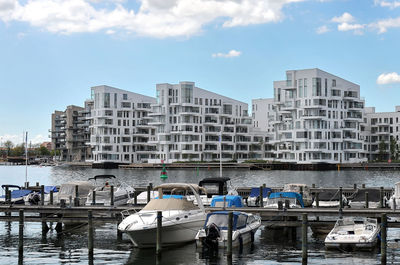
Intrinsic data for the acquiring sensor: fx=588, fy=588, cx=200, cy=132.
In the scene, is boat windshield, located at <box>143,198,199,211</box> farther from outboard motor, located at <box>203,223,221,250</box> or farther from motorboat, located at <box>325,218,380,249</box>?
motorboat, located at <box>325,218,380,249</box>

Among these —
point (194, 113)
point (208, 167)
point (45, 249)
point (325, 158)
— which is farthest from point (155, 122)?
point (45, 249)

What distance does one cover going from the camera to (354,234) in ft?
104

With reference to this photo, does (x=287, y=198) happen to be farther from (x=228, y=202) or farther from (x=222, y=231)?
(x=222, y=231)

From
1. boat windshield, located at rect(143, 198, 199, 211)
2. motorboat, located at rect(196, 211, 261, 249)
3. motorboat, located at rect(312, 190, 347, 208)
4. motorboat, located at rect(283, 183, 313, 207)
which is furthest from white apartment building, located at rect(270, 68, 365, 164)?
boat windshield, located at rect(143, 198, 199, 211)

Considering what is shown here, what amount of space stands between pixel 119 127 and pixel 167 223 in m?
165

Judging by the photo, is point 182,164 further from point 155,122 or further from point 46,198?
point 46,198

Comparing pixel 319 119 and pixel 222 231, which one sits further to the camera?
pixel 319 119

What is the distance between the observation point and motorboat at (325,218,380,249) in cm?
3088

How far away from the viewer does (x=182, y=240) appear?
106ft

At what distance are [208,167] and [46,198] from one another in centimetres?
11892

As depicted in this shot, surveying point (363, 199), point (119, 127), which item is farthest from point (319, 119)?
point (363, 199)

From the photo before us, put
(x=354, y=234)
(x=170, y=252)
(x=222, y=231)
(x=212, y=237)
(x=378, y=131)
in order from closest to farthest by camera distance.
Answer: (x=212, y=237)
(x=222, y=231)
(x=170, y=252)
(x=354, y=234)
(x=378, y=131)

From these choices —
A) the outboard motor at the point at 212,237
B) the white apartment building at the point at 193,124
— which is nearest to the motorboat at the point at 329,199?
the outboard motor at the point at 212,237

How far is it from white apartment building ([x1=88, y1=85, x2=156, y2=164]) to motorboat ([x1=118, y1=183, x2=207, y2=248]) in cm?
15523
